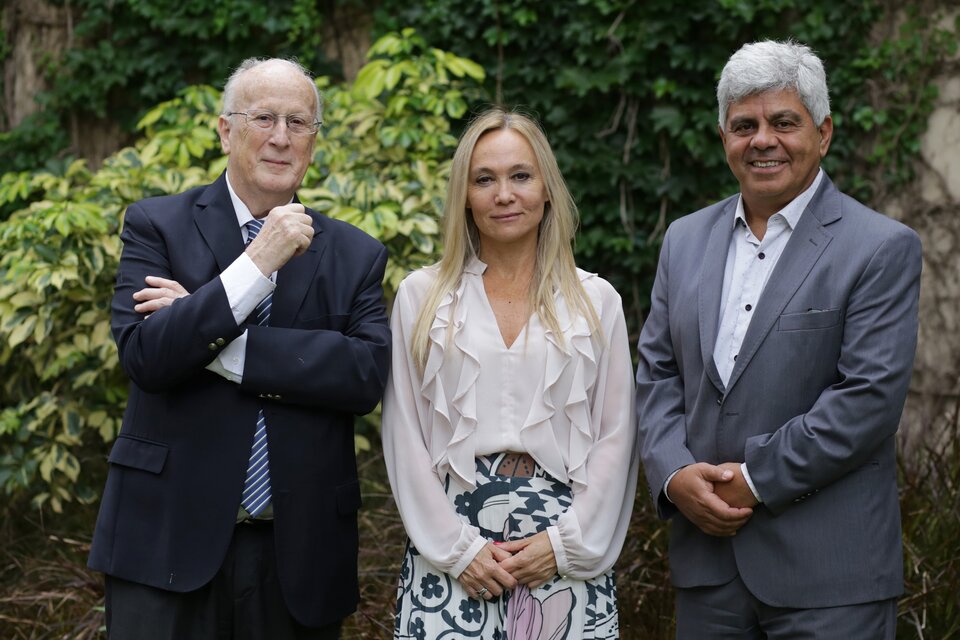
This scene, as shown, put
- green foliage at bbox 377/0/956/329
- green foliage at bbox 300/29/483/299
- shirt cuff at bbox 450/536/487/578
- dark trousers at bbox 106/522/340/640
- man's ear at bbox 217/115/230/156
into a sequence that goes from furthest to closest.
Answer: green foliage at bbox 377/0/956/329 → green foliage at bbox 300/29/483/299 → man's ear at bbox 217/115/230/156 → shirt cuff at bbox 450/536/487/578 → dark trousers at bbox 106/522/340/640

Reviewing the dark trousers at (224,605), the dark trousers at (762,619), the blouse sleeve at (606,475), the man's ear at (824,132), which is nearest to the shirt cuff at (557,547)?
the blouse sleeve at (606,475)

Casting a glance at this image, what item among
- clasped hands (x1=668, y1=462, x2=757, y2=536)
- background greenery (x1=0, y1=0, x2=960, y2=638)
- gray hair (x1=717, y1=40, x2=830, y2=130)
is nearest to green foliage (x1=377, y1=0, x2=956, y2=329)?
background greenery (x1=0, y1=0, x2=960, y2=638)

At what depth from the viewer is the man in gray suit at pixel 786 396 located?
8.55ft

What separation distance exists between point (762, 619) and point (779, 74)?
4.68 ft

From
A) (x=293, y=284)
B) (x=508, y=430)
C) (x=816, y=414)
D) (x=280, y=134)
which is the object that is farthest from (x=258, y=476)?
(x=816, y=414)

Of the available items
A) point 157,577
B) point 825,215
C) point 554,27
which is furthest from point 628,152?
point 157,577

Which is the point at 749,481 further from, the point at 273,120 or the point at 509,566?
the point at 273,120

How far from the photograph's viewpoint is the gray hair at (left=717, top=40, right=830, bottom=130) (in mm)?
2721

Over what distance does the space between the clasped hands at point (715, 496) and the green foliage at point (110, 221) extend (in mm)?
2128

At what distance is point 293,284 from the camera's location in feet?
9.50

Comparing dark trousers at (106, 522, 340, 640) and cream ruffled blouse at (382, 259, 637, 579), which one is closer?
dark trousers at (106, 522, 340, 640)

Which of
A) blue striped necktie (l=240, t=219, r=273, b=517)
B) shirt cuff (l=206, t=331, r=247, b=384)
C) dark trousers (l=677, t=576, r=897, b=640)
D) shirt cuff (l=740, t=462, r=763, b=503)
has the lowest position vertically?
dark trousers (l=677, t=576, r=897, b=640)

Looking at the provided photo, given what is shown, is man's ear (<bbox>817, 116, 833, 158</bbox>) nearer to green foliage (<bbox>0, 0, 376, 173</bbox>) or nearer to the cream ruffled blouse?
the cream ruffled blouse

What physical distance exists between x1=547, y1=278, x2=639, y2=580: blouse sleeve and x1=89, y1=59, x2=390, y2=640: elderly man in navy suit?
608 mm
